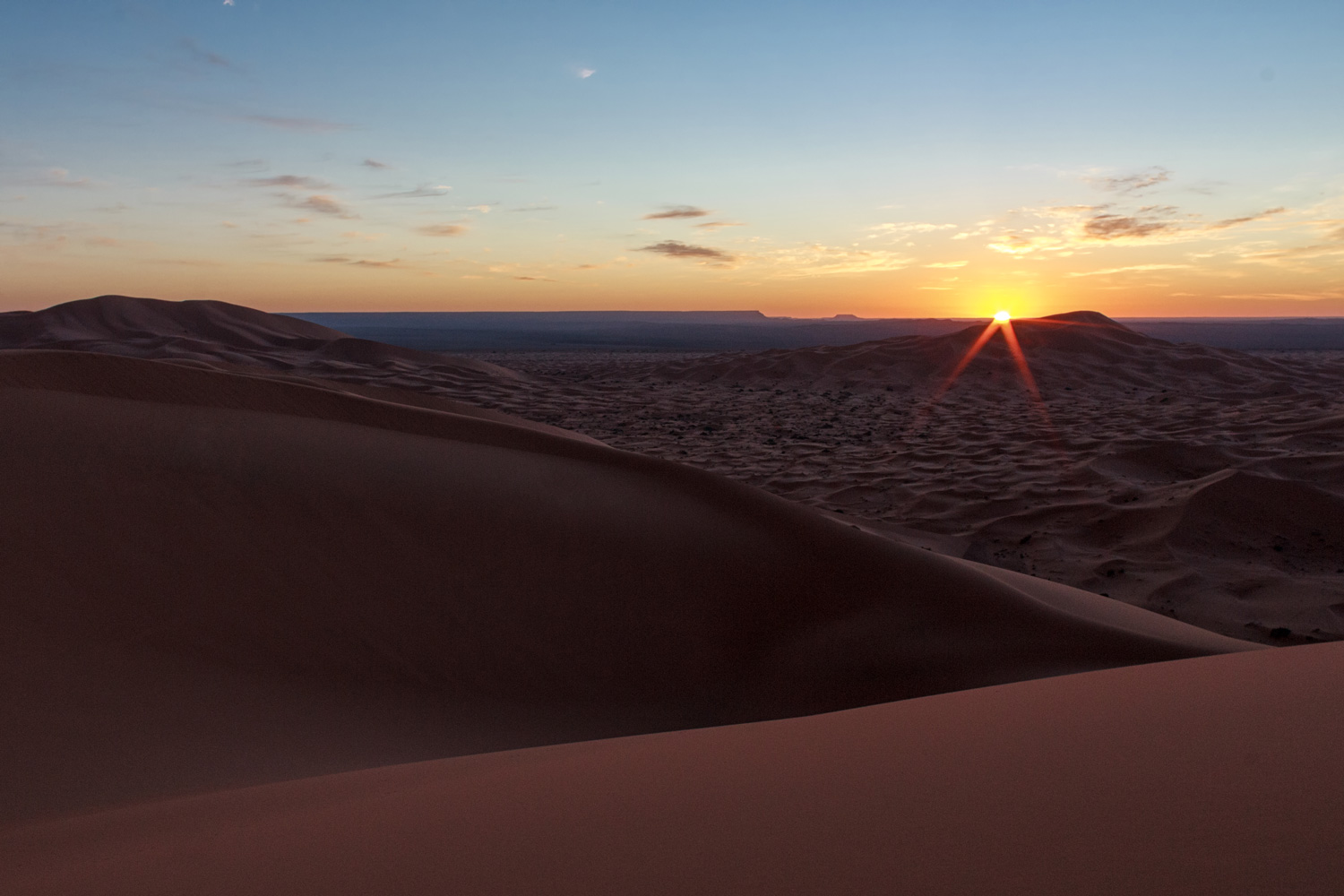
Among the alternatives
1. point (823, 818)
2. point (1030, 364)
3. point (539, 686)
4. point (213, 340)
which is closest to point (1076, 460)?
point (539, 686)

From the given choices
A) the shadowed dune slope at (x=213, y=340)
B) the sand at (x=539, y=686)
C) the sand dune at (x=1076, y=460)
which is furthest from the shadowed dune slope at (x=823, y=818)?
the shadowed dune slope at (x=213, y=340)

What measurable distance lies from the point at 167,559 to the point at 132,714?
60cm

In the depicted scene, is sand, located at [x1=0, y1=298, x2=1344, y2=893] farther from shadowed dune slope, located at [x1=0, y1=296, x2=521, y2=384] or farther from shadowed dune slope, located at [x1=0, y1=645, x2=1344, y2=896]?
shadowed dune slope, located at [x1=0, y1=296, x2=521, y2=384]

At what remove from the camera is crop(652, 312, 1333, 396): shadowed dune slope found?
12859 mm

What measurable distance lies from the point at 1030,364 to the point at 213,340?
1598cm

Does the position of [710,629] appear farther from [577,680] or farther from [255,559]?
[255,559]

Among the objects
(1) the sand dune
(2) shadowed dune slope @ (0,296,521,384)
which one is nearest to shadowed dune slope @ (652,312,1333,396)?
(1) the sand dune

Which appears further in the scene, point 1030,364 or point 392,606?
point 1030,364

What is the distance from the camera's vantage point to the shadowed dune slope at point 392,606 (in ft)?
5.96

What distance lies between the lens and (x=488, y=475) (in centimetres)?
291

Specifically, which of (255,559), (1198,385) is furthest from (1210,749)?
(1198,385)

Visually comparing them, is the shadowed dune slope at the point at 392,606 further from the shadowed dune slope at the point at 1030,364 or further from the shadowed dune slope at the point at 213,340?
the shadowed dune slope at the point at 1030,364

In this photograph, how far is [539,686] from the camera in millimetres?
2176

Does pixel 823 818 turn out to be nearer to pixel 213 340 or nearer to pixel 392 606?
pixel 392 606
